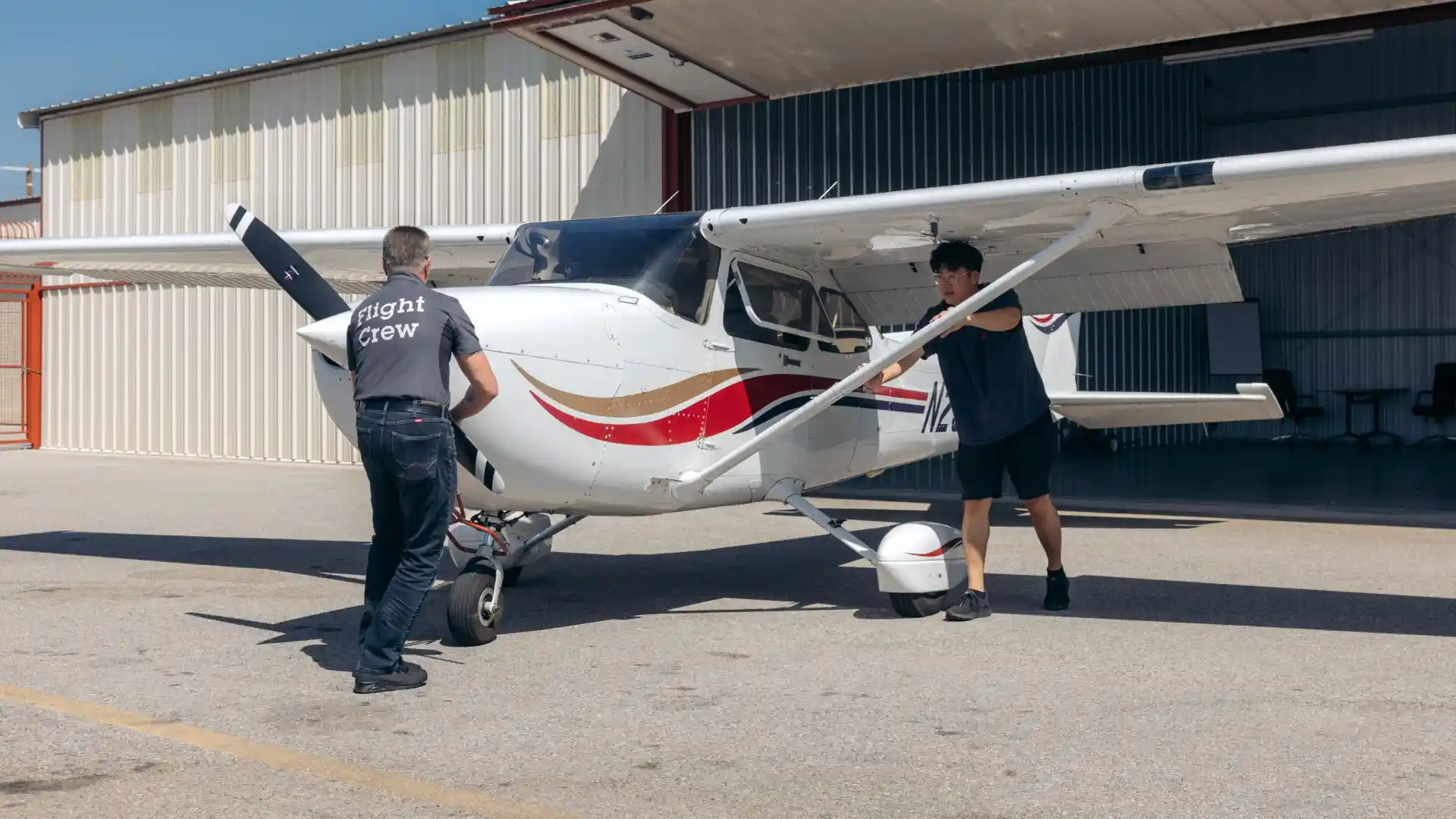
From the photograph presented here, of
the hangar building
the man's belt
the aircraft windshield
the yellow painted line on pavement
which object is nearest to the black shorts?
the aircraft windshield

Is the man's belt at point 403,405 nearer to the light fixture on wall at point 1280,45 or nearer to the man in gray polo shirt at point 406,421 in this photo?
the man in gray polo shirt at point 406,421

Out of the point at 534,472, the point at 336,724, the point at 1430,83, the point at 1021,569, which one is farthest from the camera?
the point at 1430,83

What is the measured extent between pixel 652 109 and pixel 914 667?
1027 centimetres

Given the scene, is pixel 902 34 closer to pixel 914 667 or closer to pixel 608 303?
pixel 608 303

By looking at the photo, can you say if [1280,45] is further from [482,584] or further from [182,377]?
[182,377]

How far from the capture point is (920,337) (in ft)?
21.0

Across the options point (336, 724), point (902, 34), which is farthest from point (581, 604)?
point (902, 34)

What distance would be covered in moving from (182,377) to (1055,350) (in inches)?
512

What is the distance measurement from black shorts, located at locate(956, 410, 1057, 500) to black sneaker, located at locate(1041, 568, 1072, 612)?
1.32ft

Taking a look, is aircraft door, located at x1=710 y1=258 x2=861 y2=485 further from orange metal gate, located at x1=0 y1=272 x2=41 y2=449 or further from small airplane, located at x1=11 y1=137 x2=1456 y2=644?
orange metal gate, located at x1=0 y1=272 x2=41 y2=449

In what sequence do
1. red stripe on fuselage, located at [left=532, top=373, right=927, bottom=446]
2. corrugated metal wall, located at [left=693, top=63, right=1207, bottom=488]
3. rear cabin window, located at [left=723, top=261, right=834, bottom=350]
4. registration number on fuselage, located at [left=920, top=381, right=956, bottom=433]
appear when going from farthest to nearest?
corrugated metal wall, located at [left=693, top=63, right=1207, bottom=488], registration number on fuselage, located at [left=920, top=381, right=956, bottom=433], rear cabin window, located at [left=723, top=261, right=834, bottom=350], red stripe on fuselage, located at [left=532, top=373, right=927, bottom=446]

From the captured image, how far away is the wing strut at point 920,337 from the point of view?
20.5 feet

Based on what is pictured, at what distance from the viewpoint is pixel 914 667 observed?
17.4 feet

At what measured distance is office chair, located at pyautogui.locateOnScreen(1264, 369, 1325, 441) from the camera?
85.4ft
